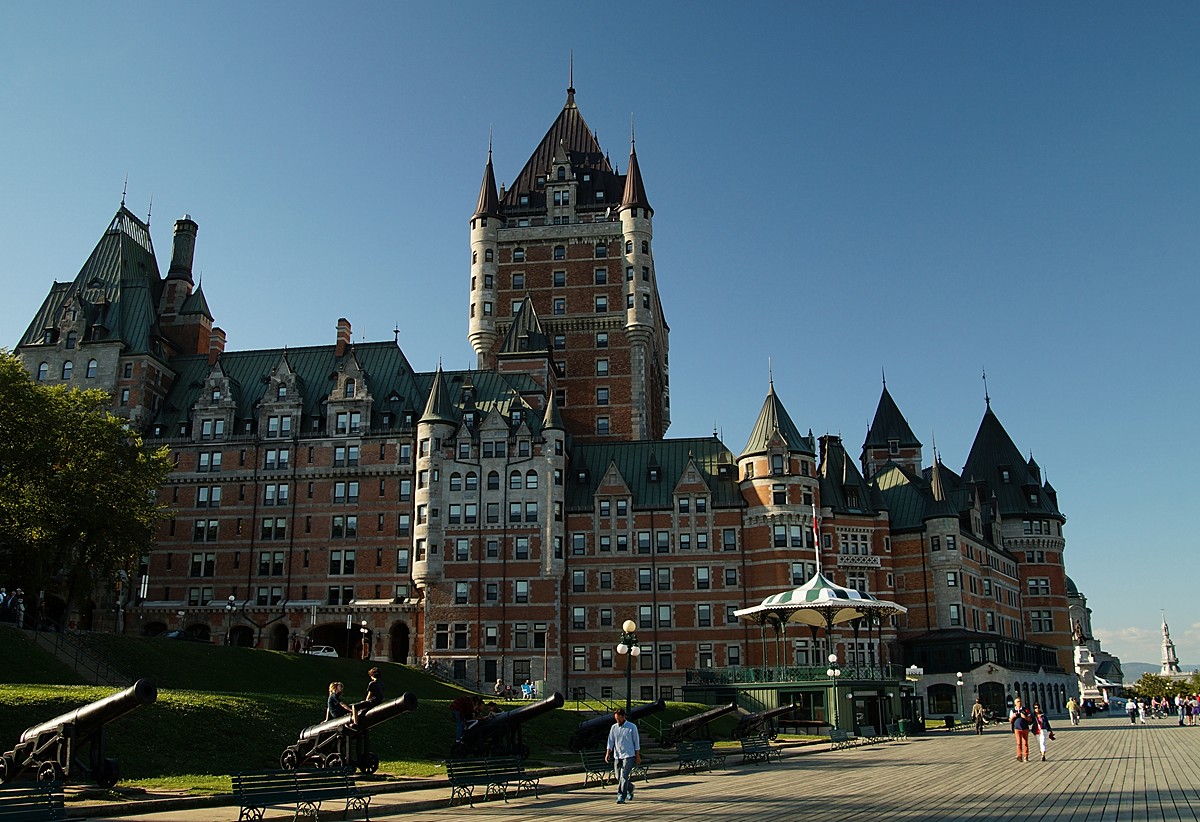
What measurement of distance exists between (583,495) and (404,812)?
5889 centimetres

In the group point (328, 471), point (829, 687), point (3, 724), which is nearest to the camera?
point (3, 724)

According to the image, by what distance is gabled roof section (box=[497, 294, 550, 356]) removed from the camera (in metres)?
88.1

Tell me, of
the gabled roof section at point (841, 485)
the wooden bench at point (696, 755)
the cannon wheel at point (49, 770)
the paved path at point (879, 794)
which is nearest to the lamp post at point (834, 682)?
the paved path at point (879, 794)

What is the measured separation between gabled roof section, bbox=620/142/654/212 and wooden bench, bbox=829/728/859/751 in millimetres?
56234

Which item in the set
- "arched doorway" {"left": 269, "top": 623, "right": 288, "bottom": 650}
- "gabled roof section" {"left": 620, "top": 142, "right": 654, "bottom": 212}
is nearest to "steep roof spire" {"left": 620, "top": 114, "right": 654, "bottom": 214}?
"gabled roof section" {"left": 620, "top": 142, "right": 654, "bottom": 212}

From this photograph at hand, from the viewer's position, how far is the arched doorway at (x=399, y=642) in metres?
78.6

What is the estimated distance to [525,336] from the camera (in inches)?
3499

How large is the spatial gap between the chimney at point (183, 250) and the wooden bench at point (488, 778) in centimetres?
7811

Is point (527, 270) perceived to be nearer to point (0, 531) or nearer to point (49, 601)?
point (49, 601)

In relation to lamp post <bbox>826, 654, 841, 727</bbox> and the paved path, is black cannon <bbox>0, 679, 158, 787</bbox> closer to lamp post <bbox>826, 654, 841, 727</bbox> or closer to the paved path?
the paved path

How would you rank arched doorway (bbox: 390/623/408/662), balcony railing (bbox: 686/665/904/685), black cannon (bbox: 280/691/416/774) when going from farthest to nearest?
arched doorway (bbox: 390/623/408/662) < balcony railing (bbox: 686/665/904/685) < black cannon (bbox: 280/691/416/774)

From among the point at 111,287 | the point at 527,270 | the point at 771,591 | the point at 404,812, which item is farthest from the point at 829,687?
the point at 111,287

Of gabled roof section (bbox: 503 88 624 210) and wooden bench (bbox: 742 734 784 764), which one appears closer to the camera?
wooden bench (bbox: 742 734 784 764)

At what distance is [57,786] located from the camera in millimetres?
17656
